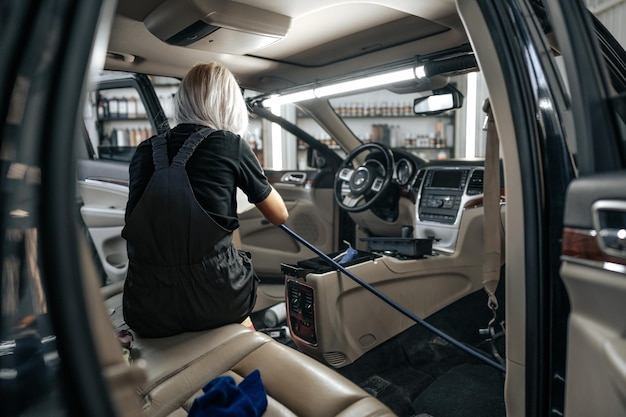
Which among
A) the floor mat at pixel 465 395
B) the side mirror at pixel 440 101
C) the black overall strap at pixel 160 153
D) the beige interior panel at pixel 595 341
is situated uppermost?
the side mirror at pixel 440 101

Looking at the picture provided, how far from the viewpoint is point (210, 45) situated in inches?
77.4

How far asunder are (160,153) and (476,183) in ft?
5.62

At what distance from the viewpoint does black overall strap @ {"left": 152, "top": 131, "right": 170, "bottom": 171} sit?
136cm

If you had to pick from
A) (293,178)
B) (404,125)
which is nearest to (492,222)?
(293,178)

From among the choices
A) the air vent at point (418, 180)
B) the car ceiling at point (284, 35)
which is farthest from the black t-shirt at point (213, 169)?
the air vent at point (418, 180)

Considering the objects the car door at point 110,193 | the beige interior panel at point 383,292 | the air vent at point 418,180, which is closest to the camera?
the beige interior panel at point 383,292

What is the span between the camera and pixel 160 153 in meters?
1.38

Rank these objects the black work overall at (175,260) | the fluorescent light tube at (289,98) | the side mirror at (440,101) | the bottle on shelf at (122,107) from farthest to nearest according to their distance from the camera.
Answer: the bottle on shelf at (122,107)
the fluorescent light tube at (289,98)
the side mirror at (440,101)
the black work overall at (175,260)

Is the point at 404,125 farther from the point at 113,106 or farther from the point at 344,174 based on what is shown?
the point at 113,106

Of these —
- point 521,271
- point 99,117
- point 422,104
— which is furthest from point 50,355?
point 99,117

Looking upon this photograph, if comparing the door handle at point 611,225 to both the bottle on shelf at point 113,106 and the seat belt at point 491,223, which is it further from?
the bottle on shelf at point 113,106

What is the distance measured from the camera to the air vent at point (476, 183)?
7.77 feet

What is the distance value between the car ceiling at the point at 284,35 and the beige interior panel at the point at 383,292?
1.02 metres

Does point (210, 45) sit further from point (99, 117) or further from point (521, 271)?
point (99, 117)
